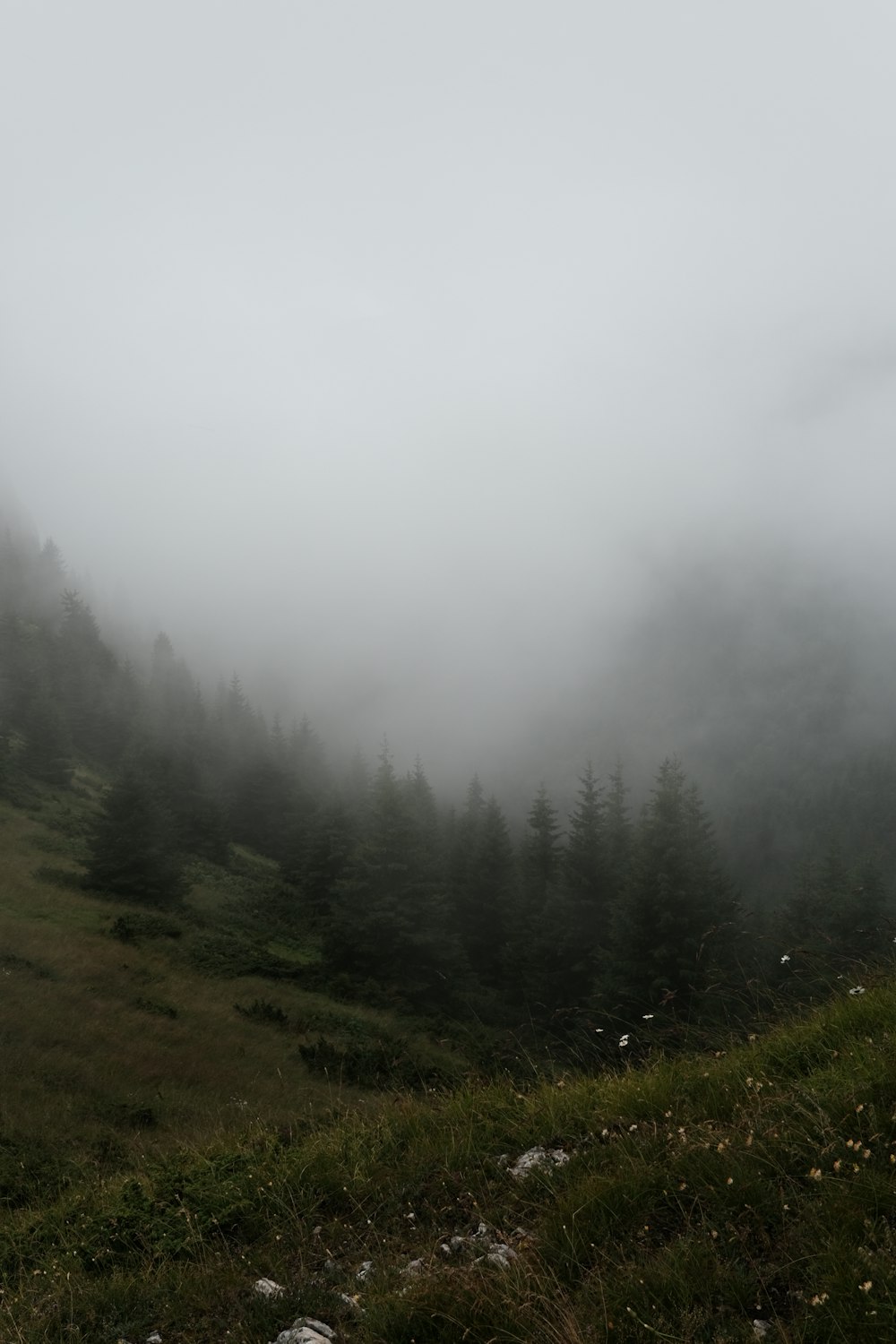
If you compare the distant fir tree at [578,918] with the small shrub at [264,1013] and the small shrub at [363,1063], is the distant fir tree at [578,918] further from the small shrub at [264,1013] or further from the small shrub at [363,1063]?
the small shrub at [363,1063]

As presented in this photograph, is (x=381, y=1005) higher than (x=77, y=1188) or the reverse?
the reverse

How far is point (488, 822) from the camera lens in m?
58.2

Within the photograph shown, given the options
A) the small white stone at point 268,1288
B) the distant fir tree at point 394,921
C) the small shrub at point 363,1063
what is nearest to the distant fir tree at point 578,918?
the distant fir tree at point 394,921

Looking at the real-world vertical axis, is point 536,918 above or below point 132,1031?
below

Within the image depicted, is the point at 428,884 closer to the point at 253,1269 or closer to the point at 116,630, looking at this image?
the point at 253,1269

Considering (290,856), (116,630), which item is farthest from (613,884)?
(116,630)

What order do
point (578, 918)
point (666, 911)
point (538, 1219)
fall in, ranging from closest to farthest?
1. point (538, 1219)
2. point (666, 911)
3. point (578, 918)

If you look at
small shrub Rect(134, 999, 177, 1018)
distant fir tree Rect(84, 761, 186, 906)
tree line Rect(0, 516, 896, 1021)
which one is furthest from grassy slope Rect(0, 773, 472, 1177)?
tree line Rect(0, 516, 896, 1021)

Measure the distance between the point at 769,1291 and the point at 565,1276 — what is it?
1.03 meters

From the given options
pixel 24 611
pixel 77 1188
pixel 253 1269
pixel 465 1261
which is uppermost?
pixel 24 611

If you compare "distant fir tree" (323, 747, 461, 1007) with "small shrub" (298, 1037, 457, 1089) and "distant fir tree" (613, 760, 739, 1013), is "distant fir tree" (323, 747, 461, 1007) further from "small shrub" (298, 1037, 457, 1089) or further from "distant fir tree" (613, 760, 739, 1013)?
"small shrub" (298, 1037, 457, 1089)

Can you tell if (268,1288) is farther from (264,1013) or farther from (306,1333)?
(264,1013)

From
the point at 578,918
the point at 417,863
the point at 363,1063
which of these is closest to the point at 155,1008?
the point at 363,1063

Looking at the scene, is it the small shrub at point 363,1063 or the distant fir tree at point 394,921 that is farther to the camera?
the distant fir tree at point 394,921
